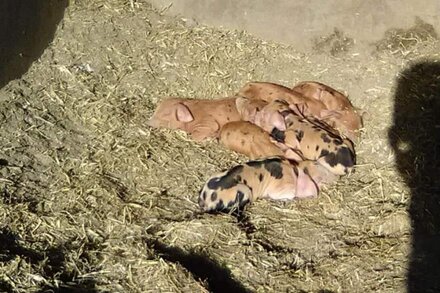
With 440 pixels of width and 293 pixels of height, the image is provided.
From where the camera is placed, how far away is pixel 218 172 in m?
6.17

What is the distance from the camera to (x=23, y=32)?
6.63 metres

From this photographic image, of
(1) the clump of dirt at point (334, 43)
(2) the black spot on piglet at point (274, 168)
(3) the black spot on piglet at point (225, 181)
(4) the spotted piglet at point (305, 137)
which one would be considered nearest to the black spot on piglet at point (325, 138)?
(4) the spotted piglet at point (305, 137)

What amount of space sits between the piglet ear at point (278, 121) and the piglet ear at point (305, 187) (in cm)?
49

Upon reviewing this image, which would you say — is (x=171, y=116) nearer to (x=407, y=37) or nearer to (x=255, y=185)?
(x=255, y=185)

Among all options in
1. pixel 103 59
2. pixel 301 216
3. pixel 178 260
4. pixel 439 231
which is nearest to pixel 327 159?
pixel 301 216

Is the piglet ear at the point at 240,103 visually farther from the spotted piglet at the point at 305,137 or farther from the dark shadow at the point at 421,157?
the dark shadow at the point at 421,157

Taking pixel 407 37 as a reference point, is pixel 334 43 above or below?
below

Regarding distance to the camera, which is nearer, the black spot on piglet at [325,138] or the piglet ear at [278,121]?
the black spot on piglet at [325,138]

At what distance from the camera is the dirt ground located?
16.7ft

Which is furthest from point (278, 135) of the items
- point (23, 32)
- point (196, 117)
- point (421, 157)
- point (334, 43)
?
point (23, 32)

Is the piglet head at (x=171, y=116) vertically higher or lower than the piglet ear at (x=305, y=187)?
higher

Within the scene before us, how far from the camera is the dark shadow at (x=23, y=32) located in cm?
640

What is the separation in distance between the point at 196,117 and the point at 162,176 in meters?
0.69

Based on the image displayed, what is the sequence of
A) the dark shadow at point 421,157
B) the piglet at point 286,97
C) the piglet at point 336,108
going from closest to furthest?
the dark shadow at point 421,157
the piglet at point 336,108
the piglet at point 286,97
